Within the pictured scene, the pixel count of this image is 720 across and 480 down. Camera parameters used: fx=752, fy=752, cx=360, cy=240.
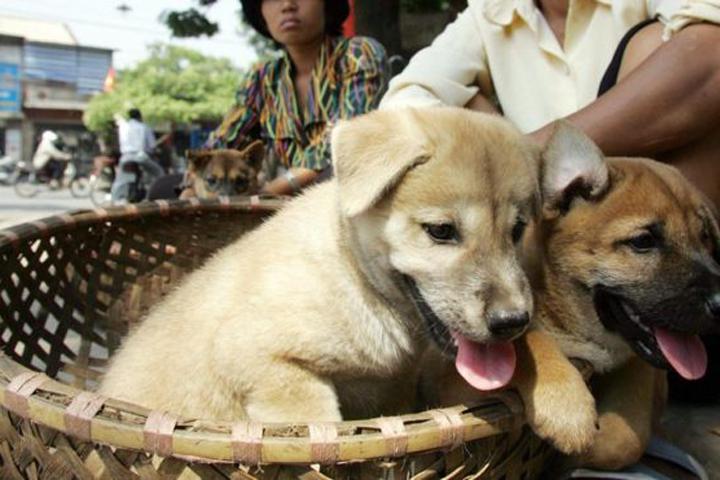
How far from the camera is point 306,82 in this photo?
3869 mm

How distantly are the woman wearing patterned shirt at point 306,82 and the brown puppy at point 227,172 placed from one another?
0.69 meters

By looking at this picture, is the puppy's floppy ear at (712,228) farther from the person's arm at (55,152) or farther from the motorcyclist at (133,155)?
the person's arm at (55,152)

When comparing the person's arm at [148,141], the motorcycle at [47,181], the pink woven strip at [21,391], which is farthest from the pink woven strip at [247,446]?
the motorcycle at [47,181]

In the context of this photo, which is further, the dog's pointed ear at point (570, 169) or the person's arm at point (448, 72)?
the person's arm at point (448, 72)

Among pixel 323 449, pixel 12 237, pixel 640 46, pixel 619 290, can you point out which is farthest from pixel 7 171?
pixel 323 449

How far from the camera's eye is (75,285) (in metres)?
2.78

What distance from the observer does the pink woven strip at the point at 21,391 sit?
1221 mm

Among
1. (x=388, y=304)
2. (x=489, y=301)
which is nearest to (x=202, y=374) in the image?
(x=388, y=304)

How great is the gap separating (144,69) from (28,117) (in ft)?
23.1

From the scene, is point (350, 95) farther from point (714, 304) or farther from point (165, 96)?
point (165, 96)

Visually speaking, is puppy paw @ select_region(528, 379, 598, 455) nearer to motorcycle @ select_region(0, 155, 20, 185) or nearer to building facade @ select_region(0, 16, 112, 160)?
motorcycle @ select_region(0, 155, 20, 185)

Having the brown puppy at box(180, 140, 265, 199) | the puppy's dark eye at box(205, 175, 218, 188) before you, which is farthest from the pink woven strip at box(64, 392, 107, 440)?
the puppy's dark eye at box(205, 175, 218, 188)

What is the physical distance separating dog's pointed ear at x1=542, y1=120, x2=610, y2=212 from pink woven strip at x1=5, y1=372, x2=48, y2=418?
1154 millimetres

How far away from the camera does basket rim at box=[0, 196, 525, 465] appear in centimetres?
113
